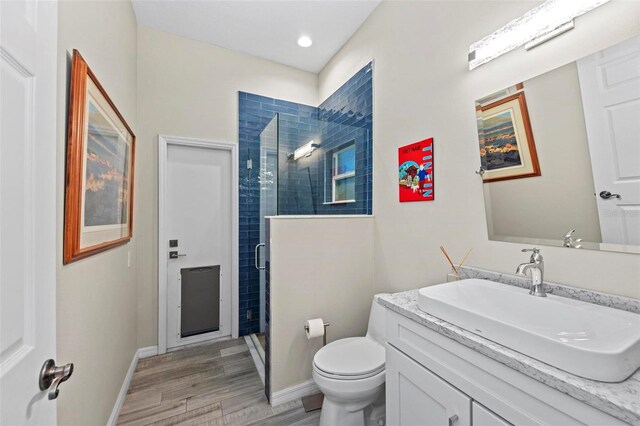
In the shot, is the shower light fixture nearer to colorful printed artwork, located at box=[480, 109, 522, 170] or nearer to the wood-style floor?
colorful printed artwork, located at box=[480, 109, 522, 170]

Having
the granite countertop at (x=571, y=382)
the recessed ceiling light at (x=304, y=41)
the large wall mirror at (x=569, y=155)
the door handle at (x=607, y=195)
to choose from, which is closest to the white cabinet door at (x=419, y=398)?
the granite countertop at (x=571, y=382)

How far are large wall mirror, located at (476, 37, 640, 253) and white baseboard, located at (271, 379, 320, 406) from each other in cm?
165

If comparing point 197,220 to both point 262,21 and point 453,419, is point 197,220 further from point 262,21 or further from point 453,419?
point 453,419

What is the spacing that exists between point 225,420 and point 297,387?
1.66 feet

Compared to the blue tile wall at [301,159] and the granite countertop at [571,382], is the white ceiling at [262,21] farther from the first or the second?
the granite countertop at [571,382]

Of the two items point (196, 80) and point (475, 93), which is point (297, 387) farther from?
point (196, 80)

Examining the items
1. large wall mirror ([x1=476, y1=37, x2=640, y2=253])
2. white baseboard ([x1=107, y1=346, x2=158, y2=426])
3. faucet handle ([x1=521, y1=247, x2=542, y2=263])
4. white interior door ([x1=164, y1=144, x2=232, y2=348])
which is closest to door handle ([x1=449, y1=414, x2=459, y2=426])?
faucet handle ([x1=521, y1=247, x2=542, y2=263])

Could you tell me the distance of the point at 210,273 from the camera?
9.30ft

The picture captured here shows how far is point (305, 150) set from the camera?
2.55m

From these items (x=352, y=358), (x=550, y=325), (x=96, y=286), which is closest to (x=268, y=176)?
(x=96, y=286)

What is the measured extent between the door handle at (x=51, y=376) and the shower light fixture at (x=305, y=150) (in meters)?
2.03

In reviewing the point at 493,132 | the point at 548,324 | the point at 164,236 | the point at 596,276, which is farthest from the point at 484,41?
the point at 164,236

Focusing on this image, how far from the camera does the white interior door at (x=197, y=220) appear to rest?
2.68 metres

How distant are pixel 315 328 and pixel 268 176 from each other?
1.47m
